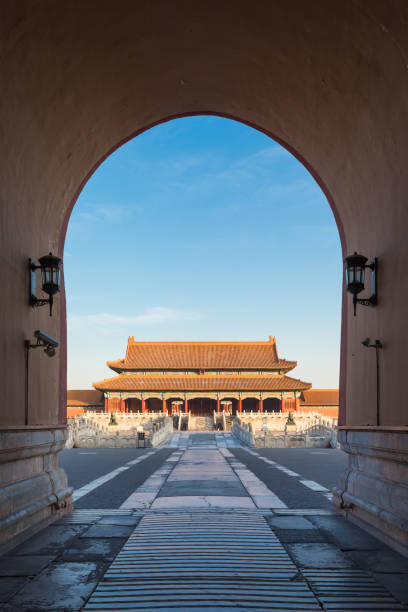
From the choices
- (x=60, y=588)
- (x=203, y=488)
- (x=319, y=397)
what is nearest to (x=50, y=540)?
(x=60, y=588)

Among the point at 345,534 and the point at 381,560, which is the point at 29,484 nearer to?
the point at 345,534

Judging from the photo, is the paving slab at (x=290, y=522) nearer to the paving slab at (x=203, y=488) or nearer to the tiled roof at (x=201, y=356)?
the paving slab at (x=203, y=488)

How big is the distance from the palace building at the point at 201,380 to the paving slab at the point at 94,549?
46343 mm

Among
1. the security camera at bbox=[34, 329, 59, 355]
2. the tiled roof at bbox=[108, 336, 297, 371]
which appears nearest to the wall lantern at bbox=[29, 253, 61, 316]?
the security camera at bbox=[34, 329, 59, 355]

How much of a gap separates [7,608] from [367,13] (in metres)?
5.65

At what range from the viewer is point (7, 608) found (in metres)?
3.89

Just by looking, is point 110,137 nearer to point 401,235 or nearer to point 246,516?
point 401,235

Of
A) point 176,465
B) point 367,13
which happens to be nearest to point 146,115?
point 367,13

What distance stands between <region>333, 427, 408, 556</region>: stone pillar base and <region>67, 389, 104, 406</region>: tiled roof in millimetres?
52920

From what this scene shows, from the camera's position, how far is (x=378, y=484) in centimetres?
630

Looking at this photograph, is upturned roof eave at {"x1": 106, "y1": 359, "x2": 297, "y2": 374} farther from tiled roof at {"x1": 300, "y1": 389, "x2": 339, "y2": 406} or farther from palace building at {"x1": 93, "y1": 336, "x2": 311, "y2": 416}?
tiled roof at {"x1": 300, "y1": 389, "x2": 339, "y2": 406}

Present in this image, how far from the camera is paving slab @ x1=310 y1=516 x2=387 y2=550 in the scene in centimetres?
573

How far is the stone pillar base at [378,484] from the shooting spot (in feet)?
18.1

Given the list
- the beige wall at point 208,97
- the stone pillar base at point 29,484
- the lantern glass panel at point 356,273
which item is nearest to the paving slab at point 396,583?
the beige wall at point 208,97
